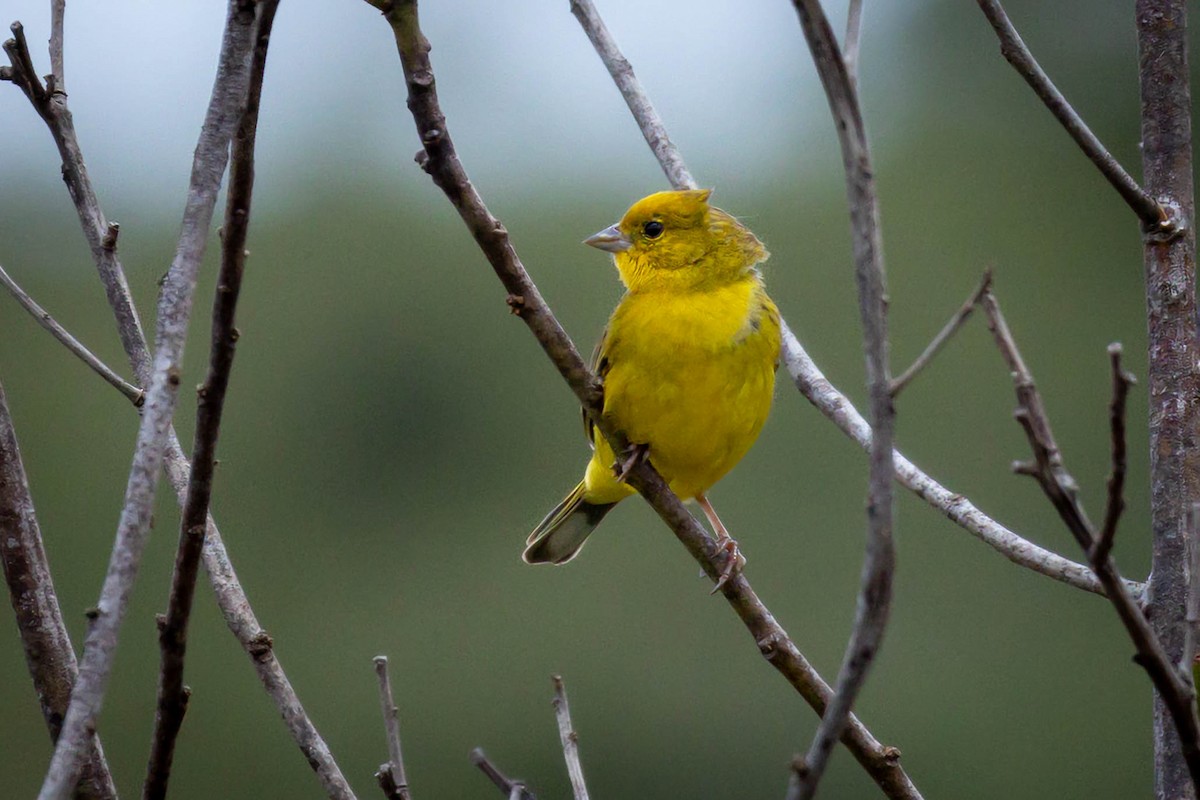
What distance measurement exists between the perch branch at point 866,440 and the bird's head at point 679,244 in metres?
1.18

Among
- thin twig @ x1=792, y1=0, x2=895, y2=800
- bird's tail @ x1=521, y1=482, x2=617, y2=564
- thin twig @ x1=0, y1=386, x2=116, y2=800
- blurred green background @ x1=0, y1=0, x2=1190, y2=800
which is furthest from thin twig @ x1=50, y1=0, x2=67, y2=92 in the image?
blurred green background @ x1=0, y1=0, x2=1190, y2=800

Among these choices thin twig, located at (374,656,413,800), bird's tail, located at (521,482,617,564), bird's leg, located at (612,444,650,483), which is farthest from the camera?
bird's tail, located at (521,482,617,564)

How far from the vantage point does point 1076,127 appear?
237 centimetres

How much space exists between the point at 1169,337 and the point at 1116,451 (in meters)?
1.01

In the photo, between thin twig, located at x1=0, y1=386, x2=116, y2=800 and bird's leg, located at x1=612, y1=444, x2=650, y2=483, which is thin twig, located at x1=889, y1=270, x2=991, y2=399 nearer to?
bird's leg, located at x1=612, y1=444, x2=650, y2=483

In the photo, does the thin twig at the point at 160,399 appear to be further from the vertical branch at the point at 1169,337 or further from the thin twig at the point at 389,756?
the vertical branch at the point at 1169,337

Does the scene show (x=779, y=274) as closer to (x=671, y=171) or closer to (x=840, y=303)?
(x=840, y=303)

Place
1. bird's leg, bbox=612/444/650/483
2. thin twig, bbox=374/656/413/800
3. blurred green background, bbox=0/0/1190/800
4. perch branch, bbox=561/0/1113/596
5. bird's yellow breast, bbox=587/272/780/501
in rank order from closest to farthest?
thin twig, bbox=374/656/413/800 < perch branch, bbox=561/0/1113/596 < bird's leg, bbox=612/444/650/483 < bird's yellow breast, bbox=587/272/780/501 < blurred green background, bbox=0/0/1190/800

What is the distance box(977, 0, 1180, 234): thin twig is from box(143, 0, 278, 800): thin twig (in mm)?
1344

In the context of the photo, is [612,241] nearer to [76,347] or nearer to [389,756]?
[76,347]

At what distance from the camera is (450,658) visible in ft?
48.4

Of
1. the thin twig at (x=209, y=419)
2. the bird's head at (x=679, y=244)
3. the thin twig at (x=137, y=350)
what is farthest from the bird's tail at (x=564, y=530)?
the thin twig at (x=209, y=419)

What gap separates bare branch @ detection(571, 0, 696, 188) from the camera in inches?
124

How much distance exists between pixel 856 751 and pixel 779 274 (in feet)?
38.7
